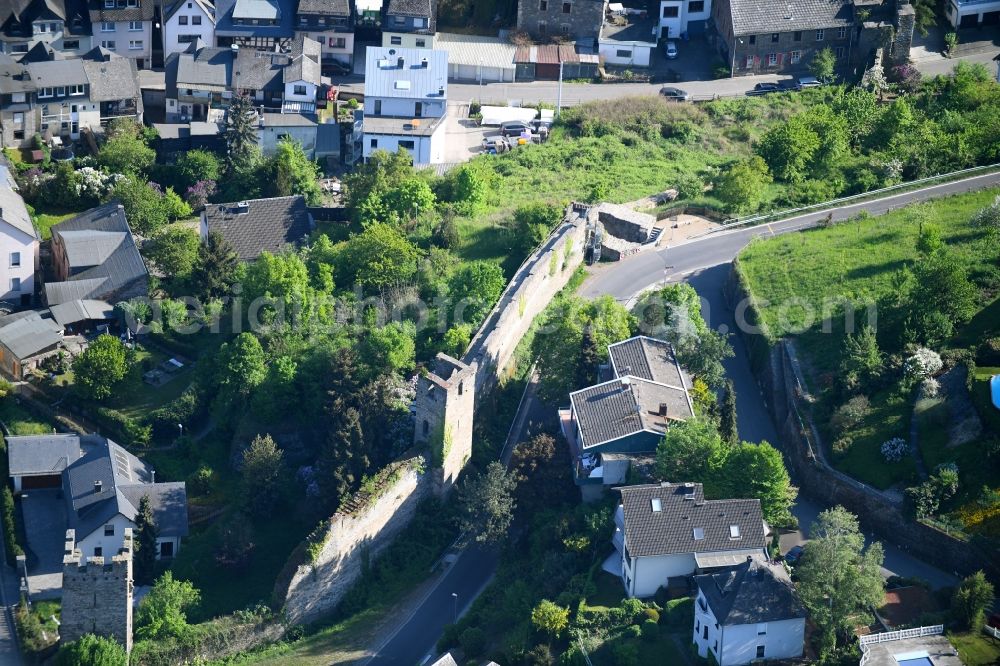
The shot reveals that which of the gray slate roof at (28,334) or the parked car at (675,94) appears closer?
the gray slate roof at (28,334)

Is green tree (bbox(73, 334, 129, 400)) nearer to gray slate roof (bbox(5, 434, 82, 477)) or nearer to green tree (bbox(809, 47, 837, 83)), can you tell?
gray slate roof (bbox(5, 434, 82, 477))

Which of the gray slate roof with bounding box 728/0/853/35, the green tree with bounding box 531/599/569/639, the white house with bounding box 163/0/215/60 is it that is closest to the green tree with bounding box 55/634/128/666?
the green tree with bounding box 531/599/569/639

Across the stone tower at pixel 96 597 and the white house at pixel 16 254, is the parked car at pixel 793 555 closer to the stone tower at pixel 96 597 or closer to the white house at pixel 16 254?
the stone tower at pixel 96 597

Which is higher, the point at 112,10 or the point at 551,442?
the point at 112,10

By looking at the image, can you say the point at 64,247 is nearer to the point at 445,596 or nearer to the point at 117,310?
the point at 117,310

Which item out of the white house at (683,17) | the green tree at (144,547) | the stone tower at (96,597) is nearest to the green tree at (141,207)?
the green tree at (144,547)

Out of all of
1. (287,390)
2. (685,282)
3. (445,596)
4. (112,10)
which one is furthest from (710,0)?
(445,596)
